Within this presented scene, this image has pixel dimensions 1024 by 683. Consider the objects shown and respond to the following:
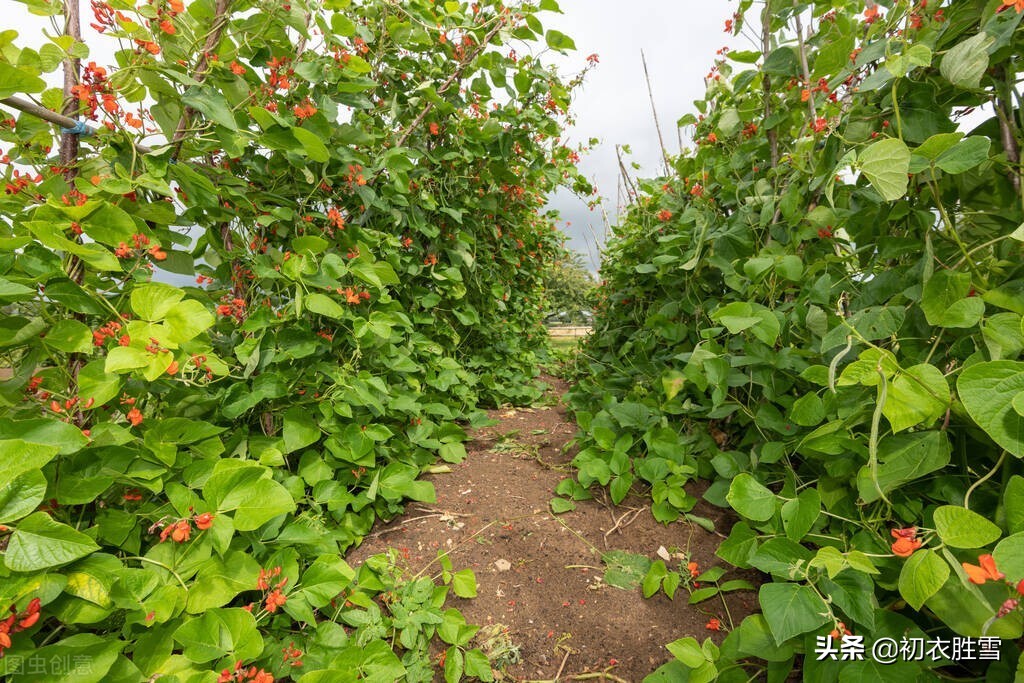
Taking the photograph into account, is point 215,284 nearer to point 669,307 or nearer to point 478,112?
point 478,112

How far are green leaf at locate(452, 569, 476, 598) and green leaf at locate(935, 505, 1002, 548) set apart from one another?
1.18 meters

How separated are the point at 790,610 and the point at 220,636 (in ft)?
4.03

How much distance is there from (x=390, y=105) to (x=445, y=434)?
1.59 metres

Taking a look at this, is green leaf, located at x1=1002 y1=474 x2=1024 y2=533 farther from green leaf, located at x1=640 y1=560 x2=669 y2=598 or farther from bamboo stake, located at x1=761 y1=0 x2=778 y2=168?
bamboo stake, located at x1=761 y1=0 x2=778 y2=168

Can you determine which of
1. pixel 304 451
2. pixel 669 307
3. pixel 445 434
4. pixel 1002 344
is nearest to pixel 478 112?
pixel 669 307

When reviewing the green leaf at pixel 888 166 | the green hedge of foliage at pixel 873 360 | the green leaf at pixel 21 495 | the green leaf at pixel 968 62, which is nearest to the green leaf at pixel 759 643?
the green hedge of foliage at pixel 873 360

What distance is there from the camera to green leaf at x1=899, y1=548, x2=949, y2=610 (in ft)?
2.16

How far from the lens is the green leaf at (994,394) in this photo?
2.16 feet

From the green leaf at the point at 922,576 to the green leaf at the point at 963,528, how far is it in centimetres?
4

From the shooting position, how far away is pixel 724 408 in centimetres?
157

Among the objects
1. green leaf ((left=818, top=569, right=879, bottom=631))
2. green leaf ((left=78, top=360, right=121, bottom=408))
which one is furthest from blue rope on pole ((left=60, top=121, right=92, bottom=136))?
green leaf ((left=818, top=569, right=879, bottom=631))

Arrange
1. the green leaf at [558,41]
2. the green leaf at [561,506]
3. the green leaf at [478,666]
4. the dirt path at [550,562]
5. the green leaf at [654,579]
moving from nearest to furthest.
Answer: the green leaf at [478,666] → the dirt path at [550,562] → the green leaf at [654,579] → the green leaf at [561,506] → the green leaf at [558,41]

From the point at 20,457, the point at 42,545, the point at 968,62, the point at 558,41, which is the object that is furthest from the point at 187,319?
the point at 558,41

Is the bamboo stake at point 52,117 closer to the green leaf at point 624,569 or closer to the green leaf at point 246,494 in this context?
the green leaf at point 246,494
